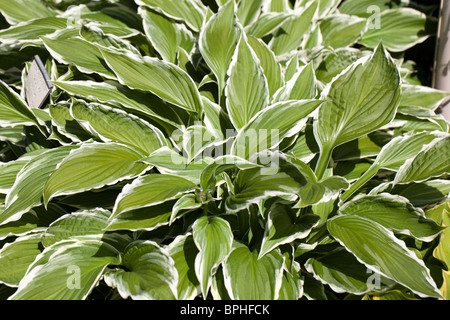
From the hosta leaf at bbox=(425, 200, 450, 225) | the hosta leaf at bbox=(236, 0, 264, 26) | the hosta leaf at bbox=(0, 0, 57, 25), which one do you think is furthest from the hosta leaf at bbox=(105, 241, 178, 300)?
the hosta leaf at bbox=(0, 0, 57, 25)

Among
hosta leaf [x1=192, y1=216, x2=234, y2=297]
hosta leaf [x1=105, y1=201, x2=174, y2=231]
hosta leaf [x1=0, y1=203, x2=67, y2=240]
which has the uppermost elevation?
hosta leaf [x1=105, y1=201, x2=174, y2=231]

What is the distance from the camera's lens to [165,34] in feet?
5.68

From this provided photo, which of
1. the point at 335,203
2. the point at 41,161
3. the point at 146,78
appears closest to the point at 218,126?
the point at 146,78

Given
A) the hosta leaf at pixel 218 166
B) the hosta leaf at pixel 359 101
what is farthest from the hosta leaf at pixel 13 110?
the hosta leaf at pixel 359 101

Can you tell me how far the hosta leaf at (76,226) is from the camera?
4.22 ft

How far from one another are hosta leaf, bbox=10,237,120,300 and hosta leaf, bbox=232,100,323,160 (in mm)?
462

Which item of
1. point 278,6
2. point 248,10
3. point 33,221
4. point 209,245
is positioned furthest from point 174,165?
point 278,6

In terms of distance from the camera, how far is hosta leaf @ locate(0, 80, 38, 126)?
1.52 meters

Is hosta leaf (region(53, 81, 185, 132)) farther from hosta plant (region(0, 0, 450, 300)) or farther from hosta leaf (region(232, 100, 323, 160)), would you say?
hosta leaf (region(232, 100, 323, 160))

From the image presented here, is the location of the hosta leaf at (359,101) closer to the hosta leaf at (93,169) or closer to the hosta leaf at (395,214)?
the hosta leaf at (395,214)

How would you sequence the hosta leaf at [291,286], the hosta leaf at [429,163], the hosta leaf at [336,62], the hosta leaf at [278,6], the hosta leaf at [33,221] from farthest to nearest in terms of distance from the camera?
1. the hosta leaf at [278,6]
2. the hosta leaf at [336,62]
3. the hosta leaf at [33,221]
4. the hosta leaf at [429,163]
5. the hosta leaf at [291,286]

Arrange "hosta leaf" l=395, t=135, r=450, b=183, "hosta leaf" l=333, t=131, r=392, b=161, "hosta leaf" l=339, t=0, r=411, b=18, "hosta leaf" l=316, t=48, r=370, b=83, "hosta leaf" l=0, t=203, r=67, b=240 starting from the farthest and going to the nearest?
"hosta leaf" l=339, t=0, r=411, b=18 → "hosta leaf" l=316, t=48, r=370, b=83 → "hosta leaf" l=333, t=131, r=392, b=161 → "hosta leaf" l=0, t=203, r=67, b=240 → "hosta leaf" l=395, t=135, r=450, b=183
